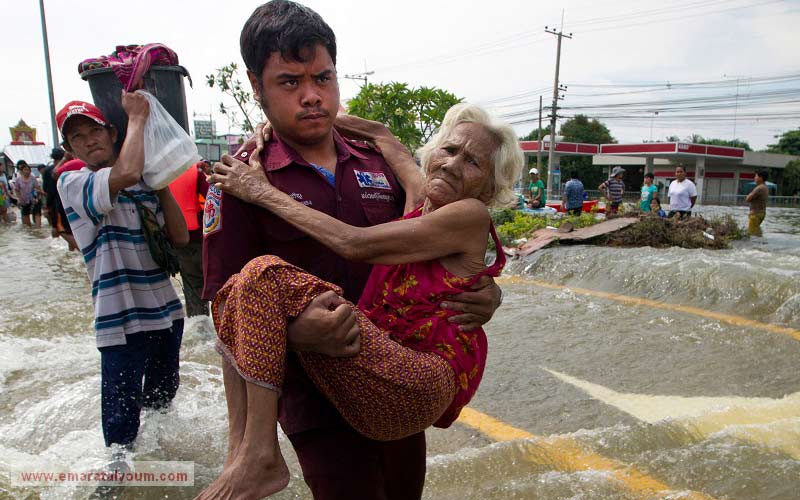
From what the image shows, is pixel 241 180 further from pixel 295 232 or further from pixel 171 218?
pixel 171 218

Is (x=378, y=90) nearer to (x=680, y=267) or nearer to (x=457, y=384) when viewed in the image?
(x=680, y=267)

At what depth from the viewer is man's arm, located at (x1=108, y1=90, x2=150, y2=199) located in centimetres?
284

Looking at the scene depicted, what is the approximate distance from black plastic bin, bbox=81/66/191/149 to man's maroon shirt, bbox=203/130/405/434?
1287mm

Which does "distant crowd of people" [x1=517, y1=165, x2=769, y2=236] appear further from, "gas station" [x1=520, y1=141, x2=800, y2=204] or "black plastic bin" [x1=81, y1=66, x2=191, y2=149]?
"gas station" [x1=520, y1=141, x2=800, y2=204]

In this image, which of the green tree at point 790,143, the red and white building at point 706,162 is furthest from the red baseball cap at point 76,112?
the green tree at point 790,143

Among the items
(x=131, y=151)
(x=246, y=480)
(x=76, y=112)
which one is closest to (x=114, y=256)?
(x=131, y=151)

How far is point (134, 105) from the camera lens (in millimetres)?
2891

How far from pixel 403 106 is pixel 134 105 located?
8.62m

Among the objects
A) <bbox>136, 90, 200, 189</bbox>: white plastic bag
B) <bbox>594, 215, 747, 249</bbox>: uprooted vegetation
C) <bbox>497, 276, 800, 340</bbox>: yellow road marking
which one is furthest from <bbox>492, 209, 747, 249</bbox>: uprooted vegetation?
<bbox>136, 90, 200, 189</bbox>: white plastic bag

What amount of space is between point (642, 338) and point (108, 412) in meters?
4.58

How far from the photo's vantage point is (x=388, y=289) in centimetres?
186

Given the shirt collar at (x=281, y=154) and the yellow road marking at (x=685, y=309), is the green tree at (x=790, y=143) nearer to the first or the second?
the yellow road marking at (x=685, y=309)

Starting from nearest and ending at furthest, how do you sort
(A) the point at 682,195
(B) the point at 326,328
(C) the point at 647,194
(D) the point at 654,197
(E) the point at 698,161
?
(B) the point at 326,328 → (A) the point at 682,195 → (C) the point at 647,194 → (D) the point at 654,197 → (E) the point at 698,161

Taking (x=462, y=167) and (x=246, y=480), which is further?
(x=462, y=167)
